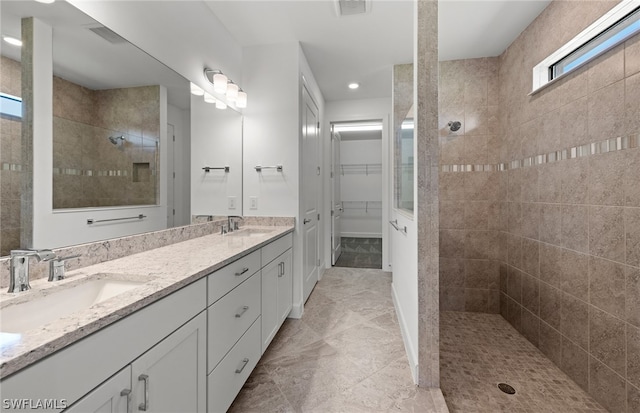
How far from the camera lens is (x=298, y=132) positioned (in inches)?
100

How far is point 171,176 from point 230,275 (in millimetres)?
893

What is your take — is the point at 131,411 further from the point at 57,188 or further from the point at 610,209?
the point at 610,209

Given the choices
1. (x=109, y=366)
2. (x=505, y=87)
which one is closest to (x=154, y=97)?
(x=109, y=366)

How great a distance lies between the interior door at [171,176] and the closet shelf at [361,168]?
5386mm

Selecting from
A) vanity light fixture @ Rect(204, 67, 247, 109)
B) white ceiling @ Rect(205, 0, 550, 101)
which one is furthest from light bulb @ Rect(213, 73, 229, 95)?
white ceiling @ Rect(205, 0, 550, 101)

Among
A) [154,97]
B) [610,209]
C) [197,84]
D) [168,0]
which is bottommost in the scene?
[610,209]

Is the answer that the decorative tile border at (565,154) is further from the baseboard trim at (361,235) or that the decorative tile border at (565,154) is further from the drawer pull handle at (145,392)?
the baseboard trim at (361,235)

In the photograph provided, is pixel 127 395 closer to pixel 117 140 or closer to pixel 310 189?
pixel 117 140

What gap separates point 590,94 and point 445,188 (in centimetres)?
130

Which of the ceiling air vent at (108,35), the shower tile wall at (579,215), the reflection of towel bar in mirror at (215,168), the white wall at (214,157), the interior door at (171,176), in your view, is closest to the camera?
the ceiling air vent at (108,35)

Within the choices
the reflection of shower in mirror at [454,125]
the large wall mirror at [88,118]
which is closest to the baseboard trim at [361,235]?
the reflection of shower in mirror at [454,125]

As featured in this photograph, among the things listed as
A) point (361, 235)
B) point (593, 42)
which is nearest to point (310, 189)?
point (593, 42)

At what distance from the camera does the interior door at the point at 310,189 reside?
2.77 meters

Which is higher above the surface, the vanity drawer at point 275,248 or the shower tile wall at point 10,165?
the shower tile wall at point 10,165
